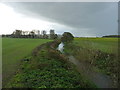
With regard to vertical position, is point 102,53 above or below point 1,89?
above

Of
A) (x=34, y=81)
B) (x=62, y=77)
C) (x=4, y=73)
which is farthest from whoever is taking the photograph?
(x=4, y=73)

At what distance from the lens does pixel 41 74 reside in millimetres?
7402

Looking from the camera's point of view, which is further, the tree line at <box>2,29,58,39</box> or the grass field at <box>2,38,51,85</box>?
the tree line at <box>2,29,58,39</box>

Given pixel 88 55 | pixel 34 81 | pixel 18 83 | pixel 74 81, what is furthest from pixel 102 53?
pixel 18 83

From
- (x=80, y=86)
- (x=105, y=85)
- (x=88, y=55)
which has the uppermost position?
(x=88, y=55)

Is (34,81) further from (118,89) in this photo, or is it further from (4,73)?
(118,89)

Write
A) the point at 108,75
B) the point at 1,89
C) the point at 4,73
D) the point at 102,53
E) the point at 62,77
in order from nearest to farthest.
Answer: the point at 1,89 → the point at 62,77 → the point at 4,73 → the point at 108,75 → the point at 102,53

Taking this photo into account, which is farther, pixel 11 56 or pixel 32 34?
pixel 32 34

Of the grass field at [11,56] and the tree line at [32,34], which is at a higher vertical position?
the tree line at [32,34]

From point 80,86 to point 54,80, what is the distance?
5.36ft

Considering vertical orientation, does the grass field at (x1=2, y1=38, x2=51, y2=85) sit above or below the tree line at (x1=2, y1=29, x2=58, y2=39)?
below

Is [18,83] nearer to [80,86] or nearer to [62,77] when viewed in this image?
[62,77]

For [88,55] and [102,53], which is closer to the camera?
[88,55]

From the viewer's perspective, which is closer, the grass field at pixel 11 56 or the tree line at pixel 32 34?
the grass field at pixel 11 56
